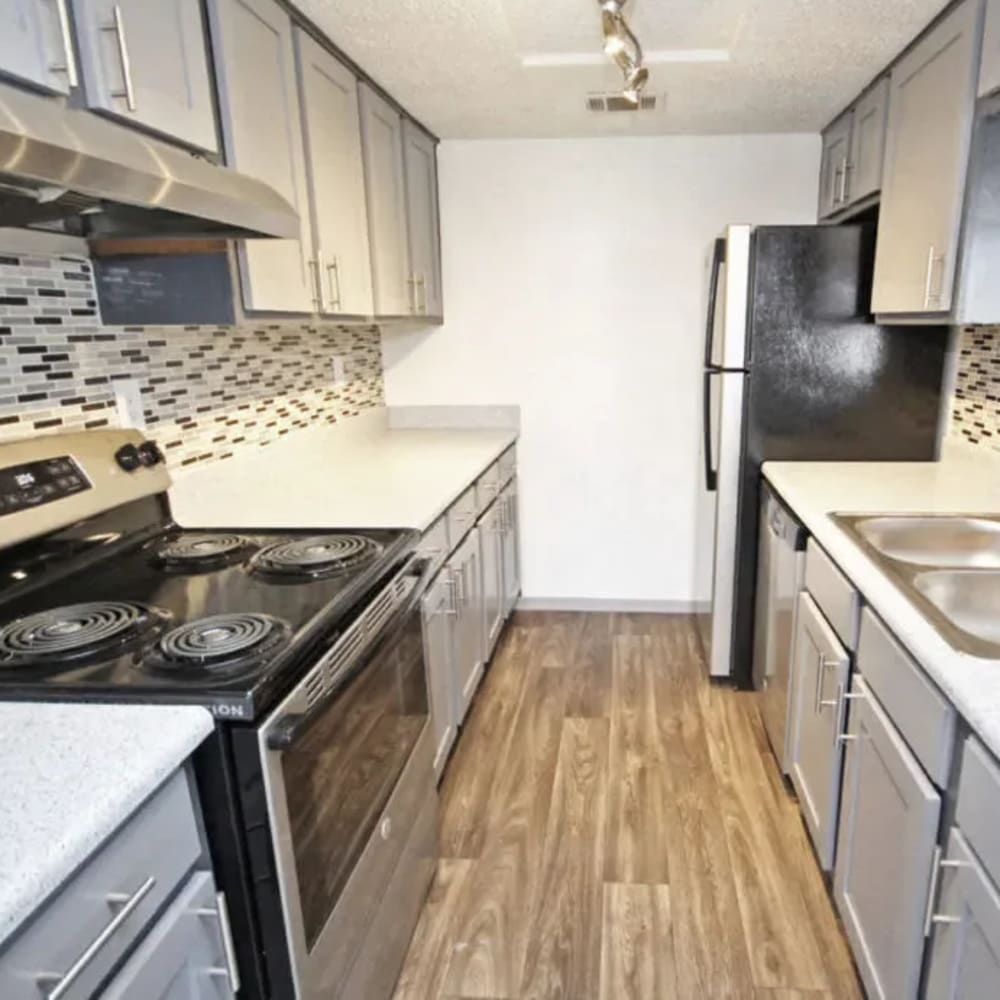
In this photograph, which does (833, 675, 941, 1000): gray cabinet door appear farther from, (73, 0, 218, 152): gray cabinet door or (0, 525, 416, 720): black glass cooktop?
(73, 0, 218, 152): gray cabinet door

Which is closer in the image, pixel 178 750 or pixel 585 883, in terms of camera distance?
pixel 178 750

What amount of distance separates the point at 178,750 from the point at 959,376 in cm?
268

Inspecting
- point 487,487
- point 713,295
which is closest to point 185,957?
point 487,487

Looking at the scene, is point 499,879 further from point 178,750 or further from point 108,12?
point 108,12

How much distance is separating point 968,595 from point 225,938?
57.0 inches

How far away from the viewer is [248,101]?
1.60 metres

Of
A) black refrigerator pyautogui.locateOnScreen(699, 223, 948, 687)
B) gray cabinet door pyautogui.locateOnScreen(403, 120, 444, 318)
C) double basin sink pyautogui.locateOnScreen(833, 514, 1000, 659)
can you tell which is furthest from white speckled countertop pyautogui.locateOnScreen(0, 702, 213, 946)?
gray cabinet door pyautogui.locateOnScreen(403, 120, 444, 318)

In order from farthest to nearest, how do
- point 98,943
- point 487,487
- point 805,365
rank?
point 487,487, point 805,365, point 98,943

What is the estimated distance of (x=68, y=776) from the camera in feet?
2.65

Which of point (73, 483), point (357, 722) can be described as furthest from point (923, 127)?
point (73, 483)

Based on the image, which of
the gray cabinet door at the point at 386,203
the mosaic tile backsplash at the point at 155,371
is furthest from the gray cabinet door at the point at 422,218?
the mosaic tile backsplash at the point at 155,371

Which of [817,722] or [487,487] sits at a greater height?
[487,487]

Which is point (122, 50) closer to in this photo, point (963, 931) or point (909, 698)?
point (909, 698)

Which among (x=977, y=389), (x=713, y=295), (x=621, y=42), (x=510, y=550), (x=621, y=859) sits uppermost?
(x=621, y=42)
